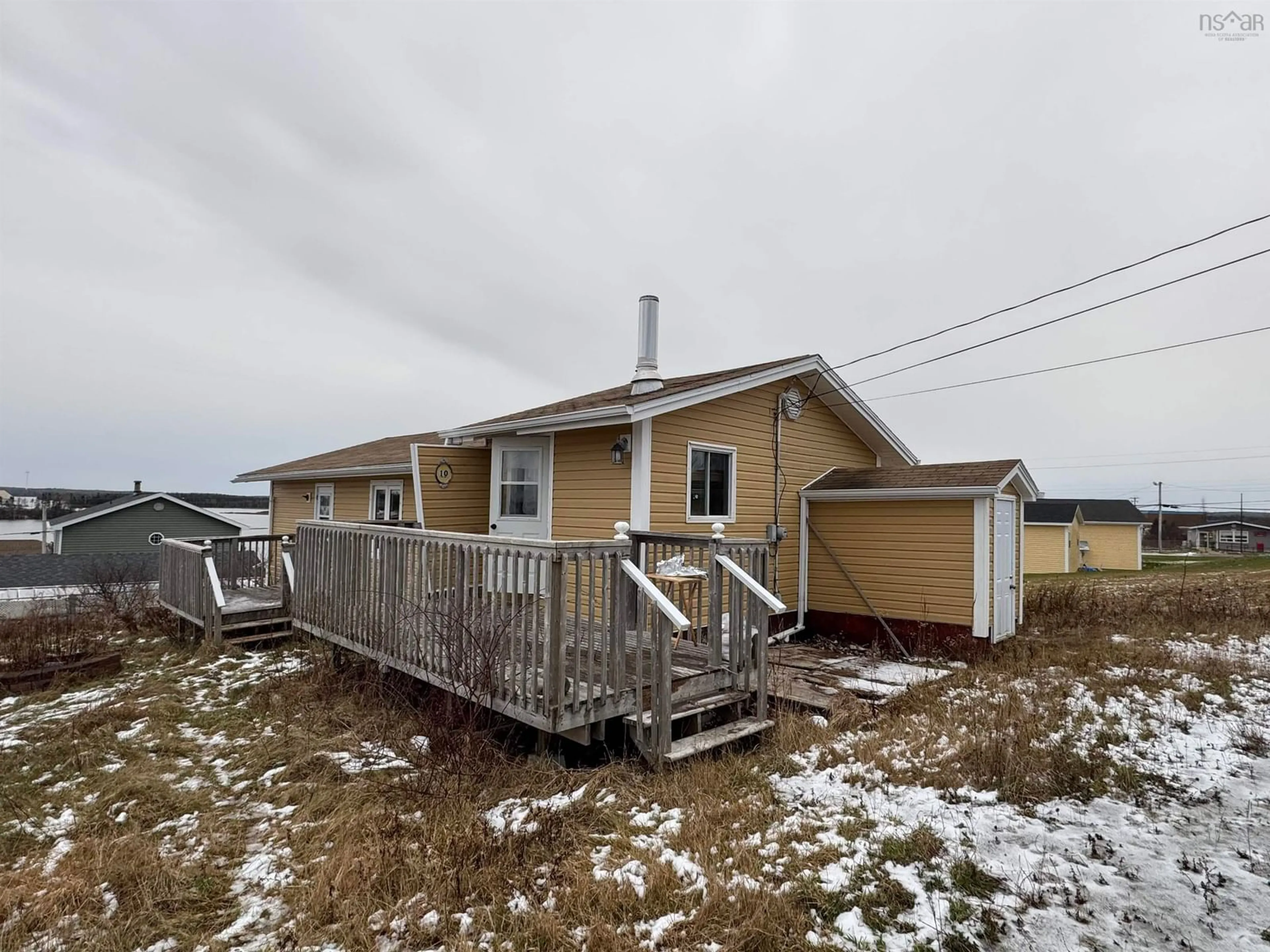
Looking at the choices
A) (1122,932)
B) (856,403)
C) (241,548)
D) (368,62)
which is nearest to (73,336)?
(241,548)

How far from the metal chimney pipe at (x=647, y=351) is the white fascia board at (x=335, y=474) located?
3.13 metres

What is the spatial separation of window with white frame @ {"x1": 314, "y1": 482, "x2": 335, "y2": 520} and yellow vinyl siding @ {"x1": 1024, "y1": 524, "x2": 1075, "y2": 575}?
100 feet

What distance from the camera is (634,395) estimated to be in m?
8.25

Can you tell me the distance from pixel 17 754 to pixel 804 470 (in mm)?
9199

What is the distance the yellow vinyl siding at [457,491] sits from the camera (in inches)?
346

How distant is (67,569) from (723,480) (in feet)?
64.6

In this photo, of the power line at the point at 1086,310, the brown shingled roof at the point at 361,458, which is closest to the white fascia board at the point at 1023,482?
the power line at the point at 1086,310

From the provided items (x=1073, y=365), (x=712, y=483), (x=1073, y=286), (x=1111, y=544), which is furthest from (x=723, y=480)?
(x=1111, y=544)

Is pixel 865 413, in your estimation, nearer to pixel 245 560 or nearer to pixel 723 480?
pixel 723 480

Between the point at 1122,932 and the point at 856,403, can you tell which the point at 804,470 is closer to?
the point at 856,403

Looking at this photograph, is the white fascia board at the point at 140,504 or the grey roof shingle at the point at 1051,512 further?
the grey roof shingle at the point at 1051,512

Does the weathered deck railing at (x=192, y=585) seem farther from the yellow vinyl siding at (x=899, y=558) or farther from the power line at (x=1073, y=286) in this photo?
the power line at (x=1073, y=286)

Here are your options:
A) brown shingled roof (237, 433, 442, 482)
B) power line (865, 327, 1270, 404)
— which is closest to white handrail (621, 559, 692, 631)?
power line (865, 327, 1270, 404)

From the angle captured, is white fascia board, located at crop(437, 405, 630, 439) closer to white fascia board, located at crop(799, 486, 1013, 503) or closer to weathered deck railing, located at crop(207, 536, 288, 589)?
weathered deck railing, located at crop(207, 536, 288, 589)
